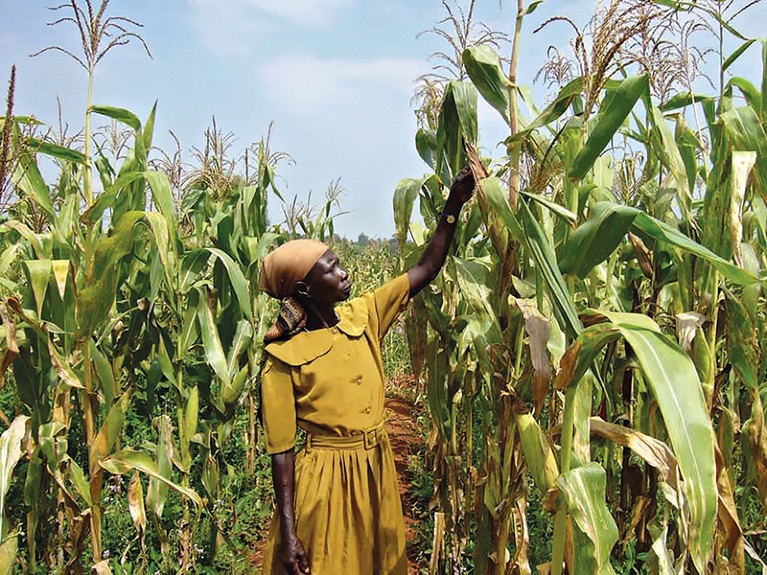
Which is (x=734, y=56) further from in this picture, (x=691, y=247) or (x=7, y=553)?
(x=7, y=553)

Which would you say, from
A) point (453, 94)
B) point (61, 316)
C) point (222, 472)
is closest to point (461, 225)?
point (453, 94)

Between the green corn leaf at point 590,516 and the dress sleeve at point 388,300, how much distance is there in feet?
3.04

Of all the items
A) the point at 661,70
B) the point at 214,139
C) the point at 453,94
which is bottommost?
the point at 453,94

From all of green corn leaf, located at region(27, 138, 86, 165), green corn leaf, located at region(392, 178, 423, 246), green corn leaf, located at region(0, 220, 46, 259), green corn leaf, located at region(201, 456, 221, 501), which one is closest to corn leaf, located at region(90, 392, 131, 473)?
green corn leaf, located at region(0, 220, 46, 259)

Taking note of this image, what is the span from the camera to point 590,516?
1333 millimetres

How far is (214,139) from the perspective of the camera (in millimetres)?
4168

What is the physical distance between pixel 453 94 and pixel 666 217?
0.81 meters

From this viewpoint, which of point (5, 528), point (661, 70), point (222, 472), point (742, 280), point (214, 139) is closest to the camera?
point (742, 280)

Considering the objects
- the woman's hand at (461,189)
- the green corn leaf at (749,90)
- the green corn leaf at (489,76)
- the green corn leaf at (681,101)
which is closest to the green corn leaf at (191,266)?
the woman's hand at (461,189)

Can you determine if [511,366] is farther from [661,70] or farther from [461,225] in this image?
[661,70]

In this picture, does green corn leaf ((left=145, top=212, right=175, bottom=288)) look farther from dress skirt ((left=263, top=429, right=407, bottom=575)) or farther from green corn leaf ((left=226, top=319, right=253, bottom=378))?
green corn leaf ((left=226, top=319, right=253, bottom=378))

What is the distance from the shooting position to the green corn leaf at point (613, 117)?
1.54 m

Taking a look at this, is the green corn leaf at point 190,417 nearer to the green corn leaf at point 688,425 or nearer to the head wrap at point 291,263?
the head wrap at point 291,263

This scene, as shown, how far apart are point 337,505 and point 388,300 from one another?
67 cm
